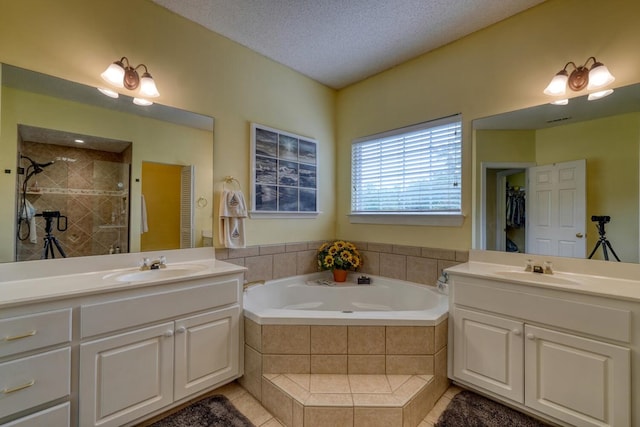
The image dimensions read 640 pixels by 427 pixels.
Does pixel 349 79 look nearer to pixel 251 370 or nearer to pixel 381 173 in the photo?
pixel 381 173

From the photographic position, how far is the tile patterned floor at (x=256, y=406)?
1.60 meters

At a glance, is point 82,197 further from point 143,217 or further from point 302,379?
point 302,379

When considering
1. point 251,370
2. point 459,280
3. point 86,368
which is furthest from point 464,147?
point 86,368

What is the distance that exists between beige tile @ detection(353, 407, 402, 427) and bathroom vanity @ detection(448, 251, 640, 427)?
61cm

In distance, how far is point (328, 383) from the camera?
1.65 metres

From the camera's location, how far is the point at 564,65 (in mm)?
1844

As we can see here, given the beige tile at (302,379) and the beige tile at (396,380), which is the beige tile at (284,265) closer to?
the beige tile at (302,379)

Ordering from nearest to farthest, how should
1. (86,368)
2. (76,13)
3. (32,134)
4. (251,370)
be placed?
(86,368), (32,134), (76,13), (251,370)

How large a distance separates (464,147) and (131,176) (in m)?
2.49

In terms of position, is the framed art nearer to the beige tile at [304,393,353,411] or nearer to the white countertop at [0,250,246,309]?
the white countertop at [0,250,246,309]

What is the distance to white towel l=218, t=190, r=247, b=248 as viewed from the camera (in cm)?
222

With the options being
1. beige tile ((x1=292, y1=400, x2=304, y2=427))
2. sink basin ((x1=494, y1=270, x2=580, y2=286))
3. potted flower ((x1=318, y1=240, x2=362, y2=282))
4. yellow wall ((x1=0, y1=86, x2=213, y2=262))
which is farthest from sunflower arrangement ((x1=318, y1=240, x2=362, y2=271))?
beige tile ((x1=292, y1=400, x2=304, y2=427))

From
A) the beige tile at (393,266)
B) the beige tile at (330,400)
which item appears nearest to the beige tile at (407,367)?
the beige tile at (330,400)

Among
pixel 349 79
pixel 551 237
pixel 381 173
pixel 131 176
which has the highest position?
pixel 349 79
